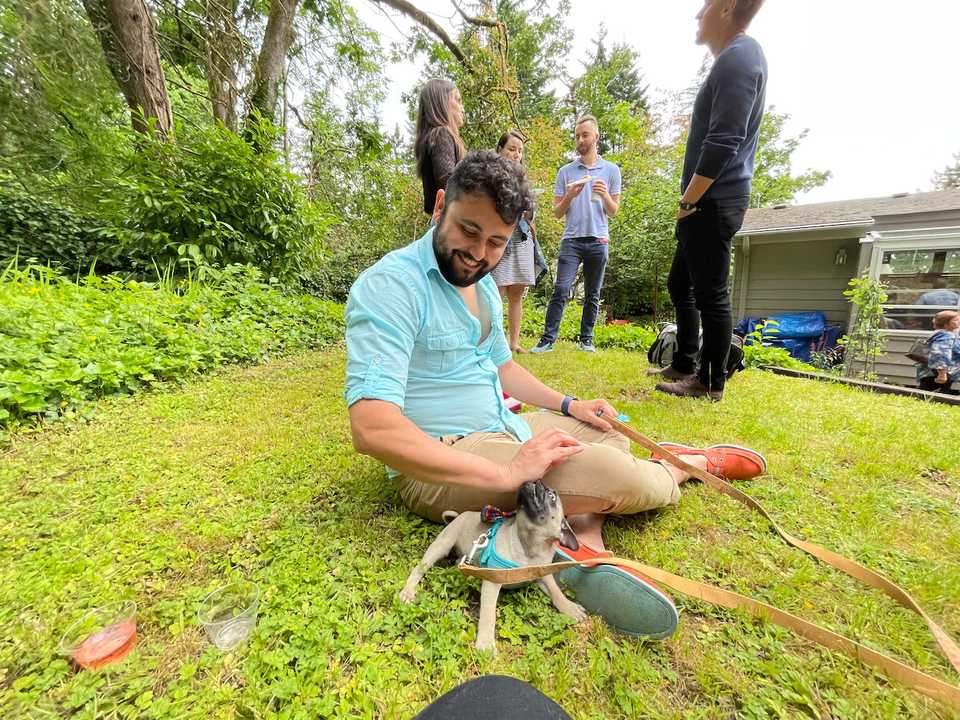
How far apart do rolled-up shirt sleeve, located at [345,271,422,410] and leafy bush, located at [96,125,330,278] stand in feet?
16.2

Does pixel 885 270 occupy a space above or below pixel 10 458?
above

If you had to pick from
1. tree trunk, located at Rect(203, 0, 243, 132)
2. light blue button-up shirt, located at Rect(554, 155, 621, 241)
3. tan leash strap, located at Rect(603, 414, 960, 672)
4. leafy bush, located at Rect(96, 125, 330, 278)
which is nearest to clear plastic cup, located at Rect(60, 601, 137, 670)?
tan leash strap, located at Rect(603, 414, 960, 672)

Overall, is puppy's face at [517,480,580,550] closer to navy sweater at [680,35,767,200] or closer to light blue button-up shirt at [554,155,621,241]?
navy sweater at [680,35,767,200]

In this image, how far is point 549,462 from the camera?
1.21 m

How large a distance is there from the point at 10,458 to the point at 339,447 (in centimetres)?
165

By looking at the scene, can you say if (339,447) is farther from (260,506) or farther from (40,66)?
(40,66)

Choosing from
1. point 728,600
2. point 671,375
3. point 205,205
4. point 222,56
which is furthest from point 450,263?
point 222,56

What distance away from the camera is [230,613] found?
1094 millimetres

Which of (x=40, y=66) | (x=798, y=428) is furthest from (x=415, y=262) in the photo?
(x=40, y=66)

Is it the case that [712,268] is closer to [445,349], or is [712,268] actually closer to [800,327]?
[445,349]

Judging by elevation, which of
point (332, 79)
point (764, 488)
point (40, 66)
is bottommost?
point (764, 488)

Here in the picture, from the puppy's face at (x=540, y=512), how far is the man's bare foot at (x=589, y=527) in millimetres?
211

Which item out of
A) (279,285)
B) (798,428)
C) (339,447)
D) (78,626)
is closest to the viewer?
(78,626)

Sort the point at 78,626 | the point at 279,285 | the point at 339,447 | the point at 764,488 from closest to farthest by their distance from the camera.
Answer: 1. the point at 78,626
2. the point at 764,488
3. the point at 339,447
4. the point at 279,285
